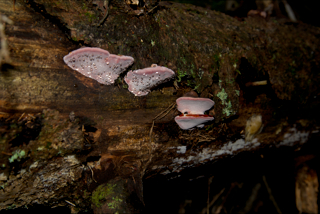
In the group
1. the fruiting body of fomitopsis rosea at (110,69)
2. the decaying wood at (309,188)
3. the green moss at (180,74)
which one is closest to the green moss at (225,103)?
the green moss at (180,74)

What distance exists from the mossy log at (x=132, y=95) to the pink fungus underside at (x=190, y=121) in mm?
91

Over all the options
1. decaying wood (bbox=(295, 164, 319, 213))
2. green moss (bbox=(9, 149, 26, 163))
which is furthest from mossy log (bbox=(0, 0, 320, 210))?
decaying wood (bbox=(295, 164, 319, 213))

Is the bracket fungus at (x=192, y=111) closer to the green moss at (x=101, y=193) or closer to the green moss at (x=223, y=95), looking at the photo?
the green moss at (x=223, y=95)

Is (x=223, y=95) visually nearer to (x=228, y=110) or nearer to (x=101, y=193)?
(x=228, y=110)

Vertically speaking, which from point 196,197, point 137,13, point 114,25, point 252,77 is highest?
point 137,13

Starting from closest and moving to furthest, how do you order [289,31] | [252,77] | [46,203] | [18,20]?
1. [18,20]
2. [46,203]
3. [252,77]
4. [289,31]

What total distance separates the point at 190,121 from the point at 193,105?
18cm

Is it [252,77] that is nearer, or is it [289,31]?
[252,77]

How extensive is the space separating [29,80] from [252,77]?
2.42 meters

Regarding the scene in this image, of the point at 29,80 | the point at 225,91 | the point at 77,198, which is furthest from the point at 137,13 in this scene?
the point at 77,198

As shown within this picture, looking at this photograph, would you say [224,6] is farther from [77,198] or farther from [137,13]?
[77,198]

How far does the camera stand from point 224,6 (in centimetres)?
572

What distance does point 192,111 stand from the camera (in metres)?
1.96

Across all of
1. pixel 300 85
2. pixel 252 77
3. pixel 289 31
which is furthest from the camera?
pixel 289 31
